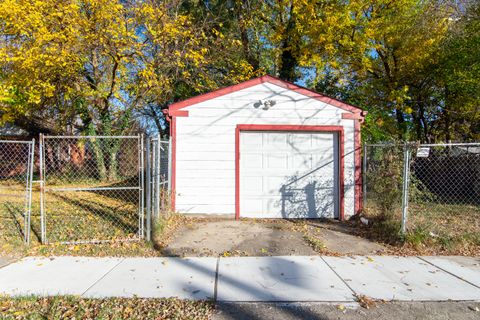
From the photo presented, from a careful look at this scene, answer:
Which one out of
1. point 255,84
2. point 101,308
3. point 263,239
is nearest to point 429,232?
point 263,239

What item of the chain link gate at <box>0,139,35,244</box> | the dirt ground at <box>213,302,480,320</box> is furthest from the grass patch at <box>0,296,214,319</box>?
the chain link gate at <box>0,139,35,244</box>

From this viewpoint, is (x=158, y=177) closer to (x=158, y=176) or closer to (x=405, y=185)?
(x=158, y=176)

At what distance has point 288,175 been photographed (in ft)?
26.3

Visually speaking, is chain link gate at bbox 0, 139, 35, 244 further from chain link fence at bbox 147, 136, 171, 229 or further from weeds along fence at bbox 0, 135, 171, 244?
chain link fence at bbox 147, 136, 171, 229

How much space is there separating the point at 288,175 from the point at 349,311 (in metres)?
4.64

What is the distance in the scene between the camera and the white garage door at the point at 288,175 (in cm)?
801

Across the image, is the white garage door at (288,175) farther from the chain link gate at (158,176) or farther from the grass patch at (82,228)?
the grass patch at (82,228)

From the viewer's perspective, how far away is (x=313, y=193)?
805 centimetres

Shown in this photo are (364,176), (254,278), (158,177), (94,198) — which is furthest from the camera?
(94,198)

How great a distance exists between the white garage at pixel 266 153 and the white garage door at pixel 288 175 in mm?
24

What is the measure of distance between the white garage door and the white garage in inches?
1.0

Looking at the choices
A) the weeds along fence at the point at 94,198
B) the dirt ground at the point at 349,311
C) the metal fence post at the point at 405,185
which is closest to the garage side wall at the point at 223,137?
the weeds along fence at the point at 94,198

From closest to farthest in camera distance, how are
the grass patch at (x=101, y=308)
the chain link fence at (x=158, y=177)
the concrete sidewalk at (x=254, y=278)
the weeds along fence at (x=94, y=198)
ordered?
the grass patch at (x=101, y=308), the concrete sidewalk at (x=254, y=278), the weeds along fence at (x=94, y=198), the chain link fence at (x=158, y=177)

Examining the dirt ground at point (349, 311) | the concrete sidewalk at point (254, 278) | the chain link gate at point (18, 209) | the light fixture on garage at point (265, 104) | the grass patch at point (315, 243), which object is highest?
the light fixture on garage at point (265, 104)
